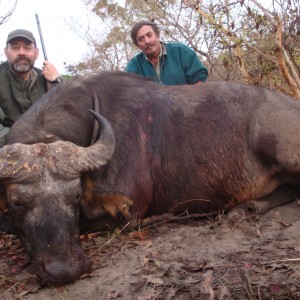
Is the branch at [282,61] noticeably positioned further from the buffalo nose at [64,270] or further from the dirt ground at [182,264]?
the buffalo nose at [64,270]

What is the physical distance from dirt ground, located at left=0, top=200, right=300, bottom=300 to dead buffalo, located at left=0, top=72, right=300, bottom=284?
1.18 ft

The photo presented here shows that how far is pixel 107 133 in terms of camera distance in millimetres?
3797

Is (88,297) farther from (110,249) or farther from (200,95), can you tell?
(200,95)

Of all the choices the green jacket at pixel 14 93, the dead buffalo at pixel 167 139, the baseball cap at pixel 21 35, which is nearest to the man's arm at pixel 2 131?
the green jacket at pixel 14 93

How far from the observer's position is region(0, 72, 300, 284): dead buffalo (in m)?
3.92

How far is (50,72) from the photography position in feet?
20.6

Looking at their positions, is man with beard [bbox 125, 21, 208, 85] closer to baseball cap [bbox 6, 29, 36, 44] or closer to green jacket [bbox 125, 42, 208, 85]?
green jacket [bbox 125, 42, 208, 85]

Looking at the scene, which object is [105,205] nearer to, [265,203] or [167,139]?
[167,139]

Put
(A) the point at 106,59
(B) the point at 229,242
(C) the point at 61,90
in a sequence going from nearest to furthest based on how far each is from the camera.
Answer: (B) the point at 229,242 < (C) the point at 61,90 < (A) the point at 106,59

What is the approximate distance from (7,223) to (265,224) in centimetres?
225

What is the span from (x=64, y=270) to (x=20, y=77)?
3896mm

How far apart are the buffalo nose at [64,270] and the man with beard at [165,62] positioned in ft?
14.1

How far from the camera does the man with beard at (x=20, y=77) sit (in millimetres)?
5996

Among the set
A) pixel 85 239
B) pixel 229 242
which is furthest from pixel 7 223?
pixel 229 242
